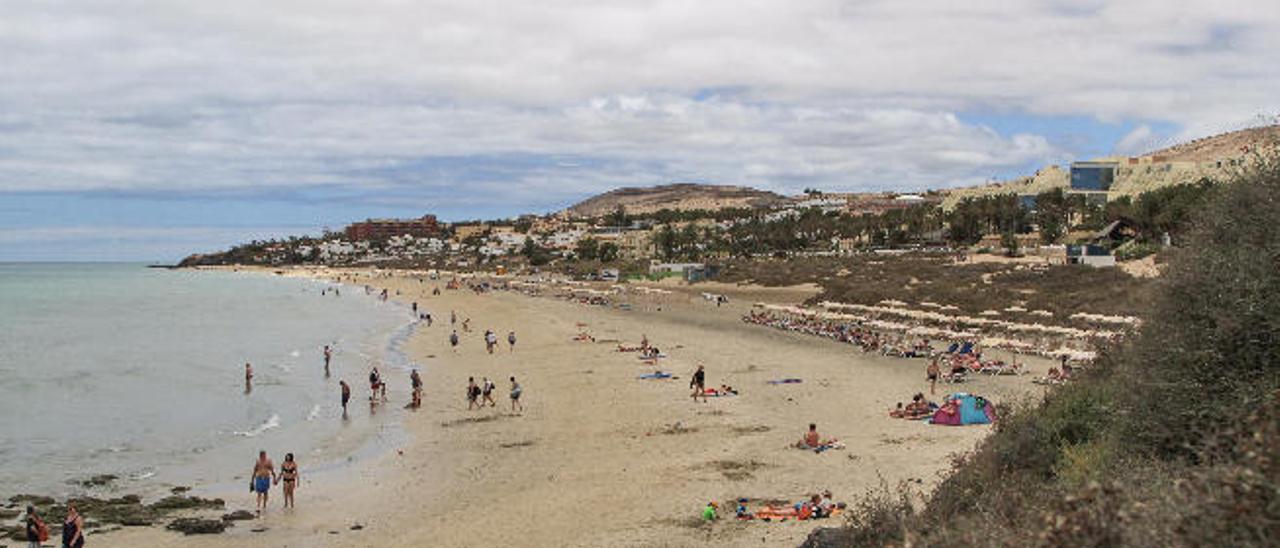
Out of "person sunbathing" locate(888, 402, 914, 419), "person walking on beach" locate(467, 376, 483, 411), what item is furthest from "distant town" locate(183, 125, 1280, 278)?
"person walking on beach" locate(467, 376, 483, 411)

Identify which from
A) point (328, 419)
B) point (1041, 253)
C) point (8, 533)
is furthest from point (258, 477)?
point (1041, 253)

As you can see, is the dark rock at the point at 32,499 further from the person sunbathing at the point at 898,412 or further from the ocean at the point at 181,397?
the person sunbathing at the point at 898,412

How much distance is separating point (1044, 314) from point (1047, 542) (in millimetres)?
35321

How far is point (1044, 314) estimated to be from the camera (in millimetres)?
37750

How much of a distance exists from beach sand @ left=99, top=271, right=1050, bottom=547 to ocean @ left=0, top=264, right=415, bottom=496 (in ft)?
4.79

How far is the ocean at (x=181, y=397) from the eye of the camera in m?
20.0

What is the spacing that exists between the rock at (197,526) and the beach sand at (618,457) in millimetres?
243

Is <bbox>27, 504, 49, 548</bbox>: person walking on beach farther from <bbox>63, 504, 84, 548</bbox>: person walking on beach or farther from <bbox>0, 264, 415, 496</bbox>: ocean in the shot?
<bbox>0, 264, 415, 496</bbox>: ocean

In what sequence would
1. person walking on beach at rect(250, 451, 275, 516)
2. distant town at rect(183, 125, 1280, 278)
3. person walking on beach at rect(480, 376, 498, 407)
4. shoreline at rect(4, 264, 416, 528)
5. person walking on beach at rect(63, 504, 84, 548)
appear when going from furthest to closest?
distant town at rect(183, 125, 1280, 278) → person walking on beach at rect(480, 376, 498, 407) → shoreline at rect(4, 264, 416, 528) → person walking on beach at rect(250, 451, 275, 516) → person walking on beach at rect(63, 504, 84, 548)

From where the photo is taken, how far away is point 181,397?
29.3 metres

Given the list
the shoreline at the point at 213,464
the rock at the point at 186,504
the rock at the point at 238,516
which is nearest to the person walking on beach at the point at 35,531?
the shoreline at the point at 213,464

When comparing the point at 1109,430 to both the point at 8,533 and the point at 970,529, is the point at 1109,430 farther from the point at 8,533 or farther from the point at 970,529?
the point at 8,533

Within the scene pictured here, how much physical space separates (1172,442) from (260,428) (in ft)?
68.8

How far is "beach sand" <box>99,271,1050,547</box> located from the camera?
1409 cm
